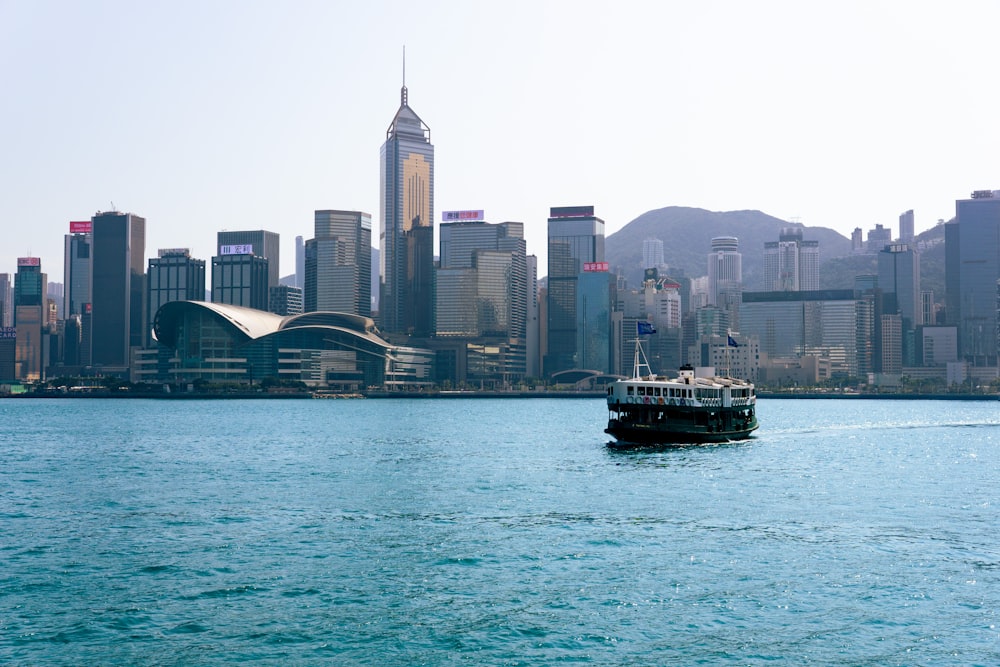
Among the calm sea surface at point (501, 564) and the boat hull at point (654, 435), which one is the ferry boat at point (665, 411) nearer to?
the boat hull at point (654, 435)

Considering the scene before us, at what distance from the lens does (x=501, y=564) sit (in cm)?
4412

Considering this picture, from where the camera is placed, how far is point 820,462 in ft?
304

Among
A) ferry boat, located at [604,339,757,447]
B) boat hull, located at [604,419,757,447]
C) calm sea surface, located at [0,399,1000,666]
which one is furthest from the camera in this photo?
boat hull, located at [604,419,757,447]

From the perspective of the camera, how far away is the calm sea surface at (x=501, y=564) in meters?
32.8

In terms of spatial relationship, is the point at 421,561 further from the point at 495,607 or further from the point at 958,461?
the point at 958,461

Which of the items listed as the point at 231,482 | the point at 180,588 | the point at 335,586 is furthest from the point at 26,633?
the point at 231,482

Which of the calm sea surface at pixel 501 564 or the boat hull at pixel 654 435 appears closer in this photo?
the calm sea surface at pixel 501 564

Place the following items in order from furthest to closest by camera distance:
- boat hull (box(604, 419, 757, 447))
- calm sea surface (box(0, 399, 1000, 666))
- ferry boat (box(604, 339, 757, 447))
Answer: boat hull (box(604, 419, 757, 447)) < ferry boat (box(604, 339, 757, 447)) < calm sea surface (box(0, 399, 1000, 666))

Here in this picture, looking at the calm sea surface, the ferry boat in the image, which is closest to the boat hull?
the ferry boat

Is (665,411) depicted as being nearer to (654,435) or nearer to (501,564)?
(654,435)

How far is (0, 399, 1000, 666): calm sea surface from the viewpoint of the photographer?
32812 millimetres

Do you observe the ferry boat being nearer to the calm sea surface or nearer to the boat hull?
the boat hull

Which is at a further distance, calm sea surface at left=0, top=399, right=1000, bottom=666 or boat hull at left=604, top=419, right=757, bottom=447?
boat hull at left=604, top=419, right=757, bottom=447

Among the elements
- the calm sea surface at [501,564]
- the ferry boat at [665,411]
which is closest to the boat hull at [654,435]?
the ferry boat at [665,411]
